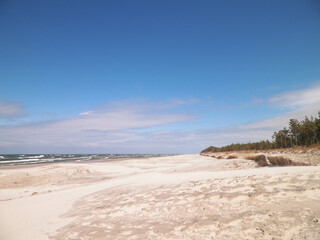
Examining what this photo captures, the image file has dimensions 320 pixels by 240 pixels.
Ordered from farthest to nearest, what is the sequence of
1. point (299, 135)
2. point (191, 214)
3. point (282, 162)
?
point (299, 135) → point (282, 162) → point (191, 214)

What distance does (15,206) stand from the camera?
977 centimetres

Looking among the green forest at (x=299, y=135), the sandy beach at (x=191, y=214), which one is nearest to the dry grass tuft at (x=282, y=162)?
the sandy beach at (x=191, y=214)

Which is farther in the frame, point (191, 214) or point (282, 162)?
point (282, 162)

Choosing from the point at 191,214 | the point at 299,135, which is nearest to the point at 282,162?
the point at 191,214

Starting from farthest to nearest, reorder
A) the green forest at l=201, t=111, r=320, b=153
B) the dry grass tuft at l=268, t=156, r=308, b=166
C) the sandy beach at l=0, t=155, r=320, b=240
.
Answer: the green forest at l=201, t=111, r=320, b=153 → the dry grass tuft at l=268, t=156, r=308, b=166 → the sandy beach at l=0, t=155, r=320, b=240

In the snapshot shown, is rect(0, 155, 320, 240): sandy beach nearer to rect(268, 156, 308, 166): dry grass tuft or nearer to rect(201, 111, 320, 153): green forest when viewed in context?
rect(268, 156, 308, 166): dry grass tuft

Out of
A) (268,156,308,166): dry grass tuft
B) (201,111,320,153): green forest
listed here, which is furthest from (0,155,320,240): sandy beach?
(201,111,320,153): green forest

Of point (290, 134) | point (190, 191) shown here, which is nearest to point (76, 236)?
point (190, 191)

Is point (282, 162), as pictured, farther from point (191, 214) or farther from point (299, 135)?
point (299, 135)

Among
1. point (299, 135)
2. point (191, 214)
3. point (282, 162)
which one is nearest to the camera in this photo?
point (191, 214)

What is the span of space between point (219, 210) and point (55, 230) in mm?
5202

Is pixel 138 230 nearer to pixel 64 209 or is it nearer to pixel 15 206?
pixel 64 209

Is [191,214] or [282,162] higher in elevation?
[282,162]

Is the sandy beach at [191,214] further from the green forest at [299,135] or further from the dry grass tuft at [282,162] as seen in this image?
the green forest at [299,135]
